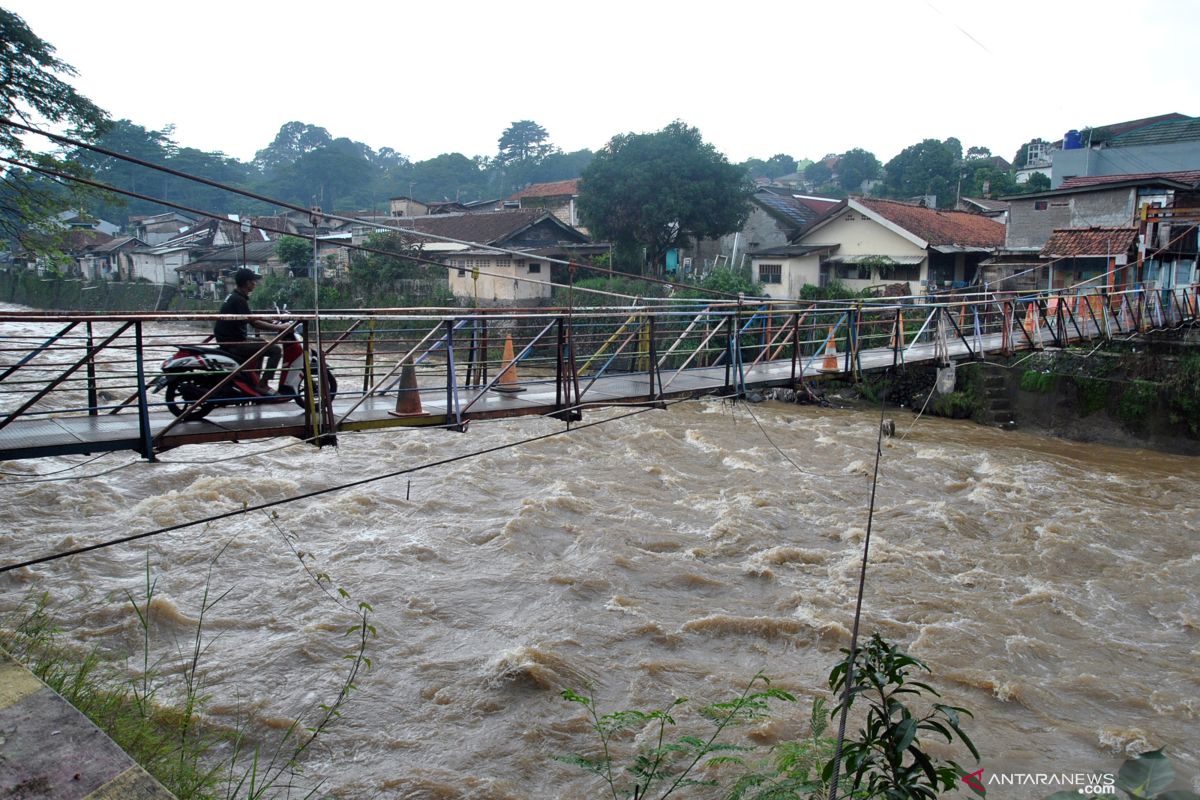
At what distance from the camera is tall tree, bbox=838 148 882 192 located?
5272 cm

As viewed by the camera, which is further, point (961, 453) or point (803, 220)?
point (803, 220)

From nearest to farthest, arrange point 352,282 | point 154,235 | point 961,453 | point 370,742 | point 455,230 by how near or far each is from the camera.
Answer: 1. point 370,742
2. point 961,453
3. point 352,282
4. point 455,230
5. point 154,235

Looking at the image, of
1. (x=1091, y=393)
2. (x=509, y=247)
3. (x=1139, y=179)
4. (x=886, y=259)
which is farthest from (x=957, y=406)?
(x=509, y=247)

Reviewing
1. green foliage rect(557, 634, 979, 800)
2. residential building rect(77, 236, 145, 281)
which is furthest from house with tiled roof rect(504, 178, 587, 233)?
green foliage rect(557, 634, 979, 800)

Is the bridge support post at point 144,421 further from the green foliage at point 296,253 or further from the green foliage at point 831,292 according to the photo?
the green foliage at point 296,253

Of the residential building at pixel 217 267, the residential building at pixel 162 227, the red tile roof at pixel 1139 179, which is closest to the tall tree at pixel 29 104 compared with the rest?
the residential building at pixel 217 267

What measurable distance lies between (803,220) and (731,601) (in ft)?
70.0

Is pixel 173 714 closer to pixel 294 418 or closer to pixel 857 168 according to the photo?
pixel 294 418

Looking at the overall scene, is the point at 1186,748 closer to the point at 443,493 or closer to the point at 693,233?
the point at 443,493

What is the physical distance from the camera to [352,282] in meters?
23.7

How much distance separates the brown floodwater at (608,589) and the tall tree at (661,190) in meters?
12.0

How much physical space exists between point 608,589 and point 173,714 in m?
3.69

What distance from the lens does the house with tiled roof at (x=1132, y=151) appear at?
22.2 m

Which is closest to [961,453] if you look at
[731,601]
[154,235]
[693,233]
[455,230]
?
[731,601]
